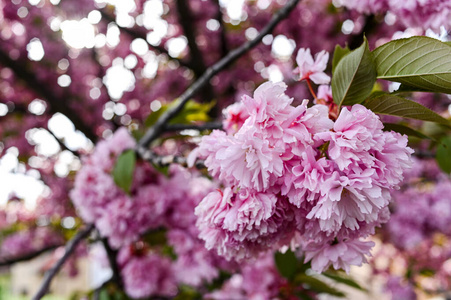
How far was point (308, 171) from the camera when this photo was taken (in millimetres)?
439

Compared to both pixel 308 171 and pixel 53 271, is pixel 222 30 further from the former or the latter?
pixel 308 171

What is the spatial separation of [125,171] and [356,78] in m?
0.77

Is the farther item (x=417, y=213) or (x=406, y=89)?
(x=417, y=213)

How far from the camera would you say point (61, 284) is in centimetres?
994

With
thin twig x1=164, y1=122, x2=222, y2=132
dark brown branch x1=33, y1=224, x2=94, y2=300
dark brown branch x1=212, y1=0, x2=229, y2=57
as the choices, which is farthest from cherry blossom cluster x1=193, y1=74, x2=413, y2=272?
dark brown branch x1=212, y1=0, x2=229, y2=57

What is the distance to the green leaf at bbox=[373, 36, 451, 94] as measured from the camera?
47 cm

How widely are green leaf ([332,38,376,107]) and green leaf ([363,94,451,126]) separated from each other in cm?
2

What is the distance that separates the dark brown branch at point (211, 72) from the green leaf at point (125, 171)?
0.13ft

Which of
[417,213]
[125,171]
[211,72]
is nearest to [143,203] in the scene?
[125,171]

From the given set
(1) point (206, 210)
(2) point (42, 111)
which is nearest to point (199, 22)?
(2) point (42, 111)

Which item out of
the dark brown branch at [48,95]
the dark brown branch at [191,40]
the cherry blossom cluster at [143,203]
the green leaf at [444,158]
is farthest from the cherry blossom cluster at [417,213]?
the dark brown branch at [48,95]

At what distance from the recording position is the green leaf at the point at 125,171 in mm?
1058

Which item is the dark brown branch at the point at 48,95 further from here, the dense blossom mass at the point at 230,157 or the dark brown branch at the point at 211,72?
the dark brown branch at the point at 211,72

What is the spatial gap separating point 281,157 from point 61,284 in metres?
11.2
